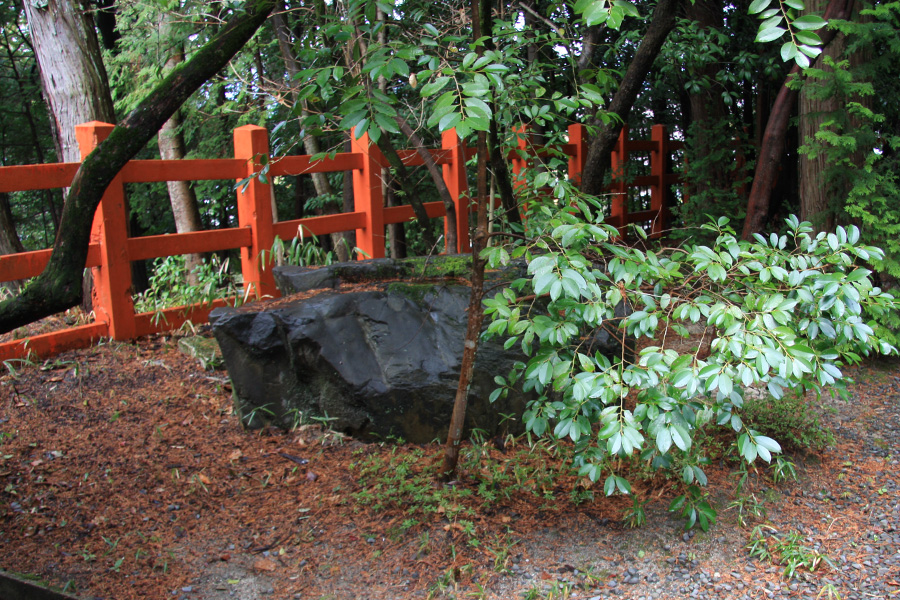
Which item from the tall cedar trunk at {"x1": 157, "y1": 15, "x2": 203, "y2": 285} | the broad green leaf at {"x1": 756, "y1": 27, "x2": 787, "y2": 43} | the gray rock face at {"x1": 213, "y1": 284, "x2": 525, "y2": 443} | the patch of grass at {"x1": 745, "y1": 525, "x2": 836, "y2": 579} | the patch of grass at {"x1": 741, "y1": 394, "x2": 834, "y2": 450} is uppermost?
the broad green leaf at {"x1": 756, "y1": 27, "x2": 787, "y2": 43}

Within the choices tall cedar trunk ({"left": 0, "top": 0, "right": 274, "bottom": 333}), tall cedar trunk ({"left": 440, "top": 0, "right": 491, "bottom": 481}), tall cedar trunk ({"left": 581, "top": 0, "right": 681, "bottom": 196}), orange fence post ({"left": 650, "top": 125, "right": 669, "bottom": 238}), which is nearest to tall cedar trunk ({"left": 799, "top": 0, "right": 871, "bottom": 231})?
tall cedar trunk ({"left": 581, "top": 0, "right": 681, "bottom": 196})

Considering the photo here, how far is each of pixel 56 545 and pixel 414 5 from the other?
17.3ft

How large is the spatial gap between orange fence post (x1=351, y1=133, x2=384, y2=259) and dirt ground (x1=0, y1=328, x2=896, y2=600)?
2476 mm

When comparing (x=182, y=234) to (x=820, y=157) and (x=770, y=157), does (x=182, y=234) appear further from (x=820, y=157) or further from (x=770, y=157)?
(x=820, y=157)

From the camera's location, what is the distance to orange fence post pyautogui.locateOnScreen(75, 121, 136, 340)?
481cm

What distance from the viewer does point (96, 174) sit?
8.24 feet

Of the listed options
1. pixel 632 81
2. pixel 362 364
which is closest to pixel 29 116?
pixel 632 81

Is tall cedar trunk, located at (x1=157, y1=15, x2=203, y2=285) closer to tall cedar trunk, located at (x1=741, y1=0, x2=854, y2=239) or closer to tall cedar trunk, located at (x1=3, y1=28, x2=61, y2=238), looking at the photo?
tall cedar trunk, located at (x1=3, y1=28, x2=61, y2=238)

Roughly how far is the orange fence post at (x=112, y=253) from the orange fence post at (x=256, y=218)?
86 centimetres

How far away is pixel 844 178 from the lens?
4.85 meters

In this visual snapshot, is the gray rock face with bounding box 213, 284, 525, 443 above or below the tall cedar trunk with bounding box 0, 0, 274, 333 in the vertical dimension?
below

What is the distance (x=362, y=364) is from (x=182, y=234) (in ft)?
7.32

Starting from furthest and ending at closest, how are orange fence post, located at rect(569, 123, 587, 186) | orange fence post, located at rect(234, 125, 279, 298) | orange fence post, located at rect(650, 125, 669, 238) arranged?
orange fence post, located at rect(650, 125, 669, 238), orange fence post, located at rect(569, 123, 587, 186), orange fence post, located at rect(234, 125, 279, 298)

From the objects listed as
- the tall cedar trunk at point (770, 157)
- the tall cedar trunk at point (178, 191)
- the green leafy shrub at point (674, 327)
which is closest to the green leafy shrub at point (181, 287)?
the green leafy shrub at point (674, 327)
